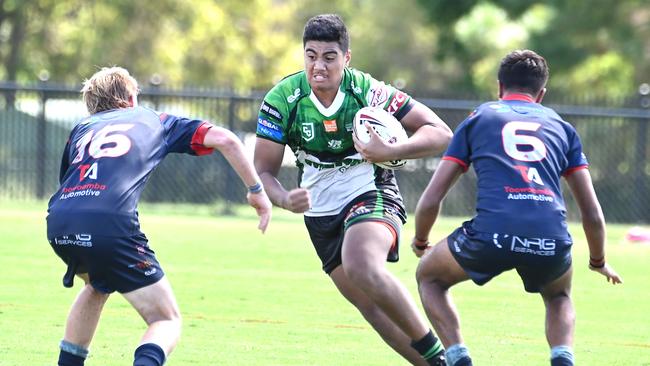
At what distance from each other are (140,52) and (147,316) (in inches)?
1252

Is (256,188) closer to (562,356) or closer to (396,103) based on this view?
(396,103)

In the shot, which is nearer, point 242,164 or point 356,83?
point 242,164

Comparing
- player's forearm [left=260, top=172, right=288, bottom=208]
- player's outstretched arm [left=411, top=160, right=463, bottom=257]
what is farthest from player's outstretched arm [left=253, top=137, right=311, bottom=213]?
player's outstretched arm [left=411, top=160, right=463, bottom=257]

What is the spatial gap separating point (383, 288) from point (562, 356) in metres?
1.06

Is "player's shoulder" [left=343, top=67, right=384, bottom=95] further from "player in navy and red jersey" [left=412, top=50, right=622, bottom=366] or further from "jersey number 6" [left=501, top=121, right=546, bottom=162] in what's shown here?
"jersey number 6" [left=501, top=121, right=546, bottom=162]

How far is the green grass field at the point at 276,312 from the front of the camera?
838cm

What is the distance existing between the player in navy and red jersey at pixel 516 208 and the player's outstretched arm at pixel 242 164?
33.7 inches

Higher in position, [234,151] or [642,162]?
[234,151]

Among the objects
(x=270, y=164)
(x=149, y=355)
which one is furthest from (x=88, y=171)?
(x=270, y=164)

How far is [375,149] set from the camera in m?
7.09

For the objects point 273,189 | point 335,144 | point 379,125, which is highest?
point 379,125

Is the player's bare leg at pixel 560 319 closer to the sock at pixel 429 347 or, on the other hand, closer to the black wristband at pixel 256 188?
the sock at pixel 429 347

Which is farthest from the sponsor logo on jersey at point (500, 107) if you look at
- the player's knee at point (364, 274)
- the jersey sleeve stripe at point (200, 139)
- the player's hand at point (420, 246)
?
the jersey sleeve stripe at point (200, 139)

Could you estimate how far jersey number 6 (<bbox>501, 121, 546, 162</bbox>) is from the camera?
646cm
